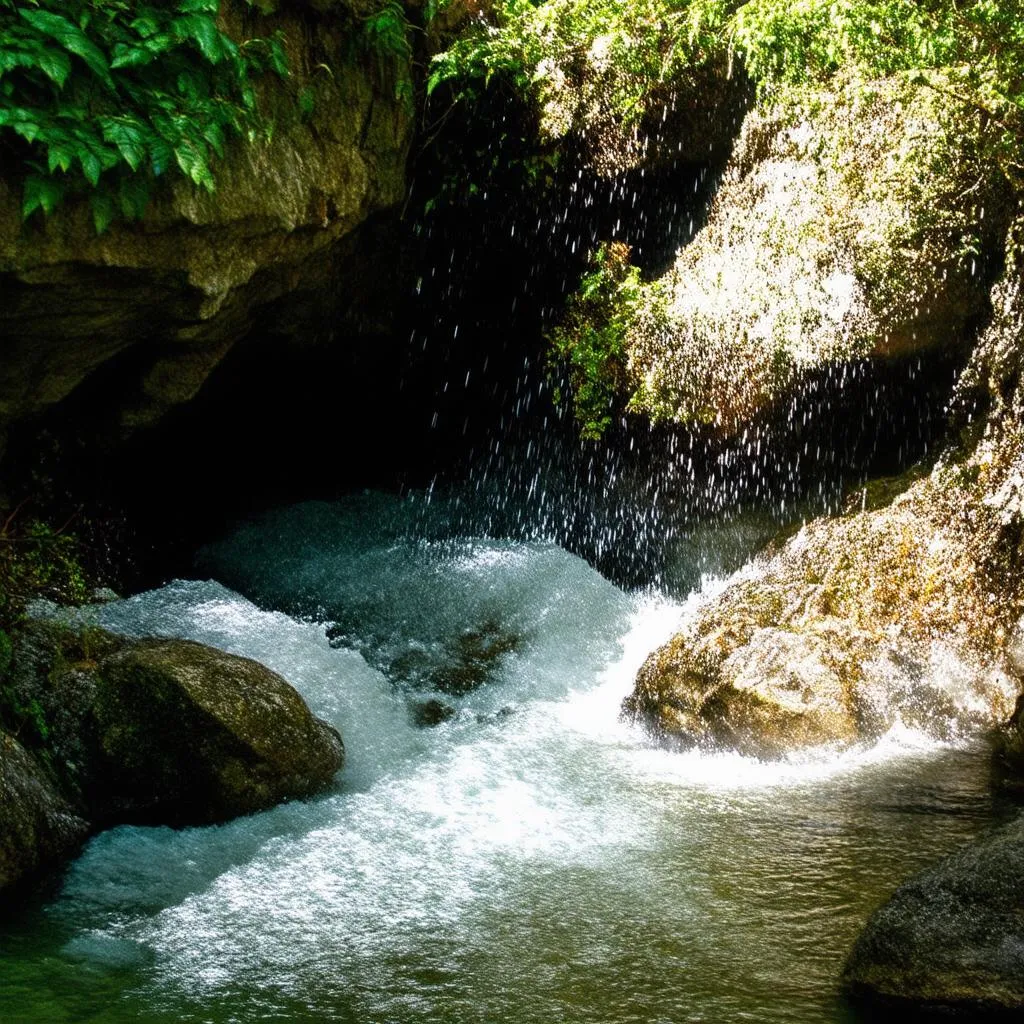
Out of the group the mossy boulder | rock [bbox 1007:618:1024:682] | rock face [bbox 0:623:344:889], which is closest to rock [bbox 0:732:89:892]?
rock face [bbox 0:623:344:889]

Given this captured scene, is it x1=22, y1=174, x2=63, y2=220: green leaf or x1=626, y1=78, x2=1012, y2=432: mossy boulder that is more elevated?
x1=626, y1=78, x2=1012, y2=432: mossy boulder

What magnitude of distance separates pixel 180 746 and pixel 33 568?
230 centimetres

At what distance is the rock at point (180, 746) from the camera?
5754 mm

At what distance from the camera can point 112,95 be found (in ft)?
18.0

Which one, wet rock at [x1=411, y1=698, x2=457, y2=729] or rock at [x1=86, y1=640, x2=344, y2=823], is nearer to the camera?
rock at [x1=86, y1=640, x2=344, y2=823]

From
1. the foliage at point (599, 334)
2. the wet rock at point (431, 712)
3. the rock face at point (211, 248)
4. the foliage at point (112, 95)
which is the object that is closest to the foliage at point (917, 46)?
the foliage at point (599, 334)

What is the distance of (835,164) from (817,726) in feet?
16.0

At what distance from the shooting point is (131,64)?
18.2 ft

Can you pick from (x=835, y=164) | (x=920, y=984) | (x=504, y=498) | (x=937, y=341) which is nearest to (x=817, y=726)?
(x=920, y=984)

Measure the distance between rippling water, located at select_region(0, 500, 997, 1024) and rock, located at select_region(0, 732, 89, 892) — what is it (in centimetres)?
15

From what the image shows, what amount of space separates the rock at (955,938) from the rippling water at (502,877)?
9.7 inches

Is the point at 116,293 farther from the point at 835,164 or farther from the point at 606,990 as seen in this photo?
the point at 835,164

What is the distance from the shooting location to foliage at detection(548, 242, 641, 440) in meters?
9.59

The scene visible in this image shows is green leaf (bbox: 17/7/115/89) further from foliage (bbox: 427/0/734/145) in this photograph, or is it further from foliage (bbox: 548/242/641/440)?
foliage (bbox: 548/242/641/440)
